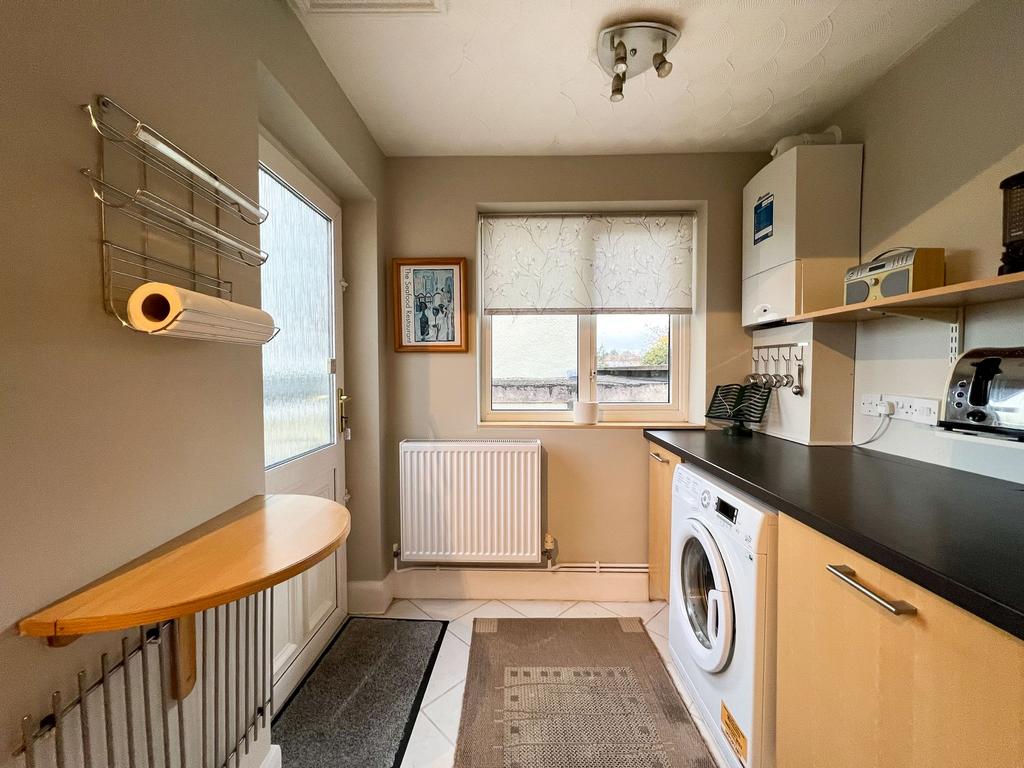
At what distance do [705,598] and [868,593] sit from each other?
0.81m

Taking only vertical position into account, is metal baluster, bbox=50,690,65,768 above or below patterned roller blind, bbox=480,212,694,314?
below

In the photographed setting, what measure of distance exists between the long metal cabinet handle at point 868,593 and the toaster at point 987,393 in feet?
2.05

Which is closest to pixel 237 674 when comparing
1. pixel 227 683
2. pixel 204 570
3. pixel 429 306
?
pixel 227 683

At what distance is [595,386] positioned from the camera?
7.92 ft

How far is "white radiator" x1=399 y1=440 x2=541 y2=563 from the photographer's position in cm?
217

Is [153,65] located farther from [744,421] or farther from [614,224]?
[744,421]

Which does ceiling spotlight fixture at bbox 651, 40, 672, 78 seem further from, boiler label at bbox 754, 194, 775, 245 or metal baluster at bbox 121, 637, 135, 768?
metal baluster at bbox 121, 637, 135, 768

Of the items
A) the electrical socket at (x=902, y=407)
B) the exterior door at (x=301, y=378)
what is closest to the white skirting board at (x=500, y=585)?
the exterior door at (x=301, y=378)

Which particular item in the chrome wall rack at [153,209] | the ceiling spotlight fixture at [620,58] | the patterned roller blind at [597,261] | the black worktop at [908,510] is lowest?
the black worktop at [908,510]

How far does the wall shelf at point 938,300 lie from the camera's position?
102 cm

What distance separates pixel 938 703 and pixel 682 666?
42.0 inches

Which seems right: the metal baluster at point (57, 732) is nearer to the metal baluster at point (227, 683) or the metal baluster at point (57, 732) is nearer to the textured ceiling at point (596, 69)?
the metal baluster at point (227, 683)

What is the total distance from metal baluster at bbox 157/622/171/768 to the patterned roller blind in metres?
1.89

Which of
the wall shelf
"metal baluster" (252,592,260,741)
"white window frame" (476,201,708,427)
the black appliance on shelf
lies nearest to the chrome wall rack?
"metal baluster" (252,592,260,741)
